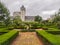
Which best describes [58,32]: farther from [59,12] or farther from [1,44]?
[59,12]

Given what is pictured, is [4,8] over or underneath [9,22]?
over

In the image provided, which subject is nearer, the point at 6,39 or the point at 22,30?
the point at 6,39

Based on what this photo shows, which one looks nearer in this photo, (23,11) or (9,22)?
(9,22)

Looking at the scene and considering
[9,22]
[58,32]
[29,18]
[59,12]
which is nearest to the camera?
[58,32]

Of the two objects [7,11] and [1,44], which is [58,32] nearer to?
[1,44]

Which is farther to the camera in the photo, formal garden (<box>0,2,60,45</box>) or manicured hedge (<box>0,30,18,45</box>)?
formal garden (<box>0,2,60,45</box>)

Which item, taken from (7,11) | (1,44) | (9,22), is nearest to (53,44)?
(1,44)

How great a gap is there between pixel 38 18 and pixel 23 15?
49.0 feet

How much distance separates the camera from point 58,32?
2016 cm

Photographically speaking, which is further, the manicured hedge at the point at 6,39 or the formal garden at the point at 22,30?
the formal garden at the point at 22,30

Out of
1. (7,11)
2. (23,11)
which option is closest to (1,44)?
(7,11)

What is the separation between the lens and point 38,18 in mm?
73000

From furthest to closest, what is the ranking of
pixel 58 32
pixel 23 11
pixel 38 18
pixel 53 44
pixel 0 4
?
1. pixel 23 11
2. pixel 38 18
3. pixel 0 4
4. pixel 58 32
5. pixel 53 44

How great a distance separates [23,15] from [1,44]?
260 feet
